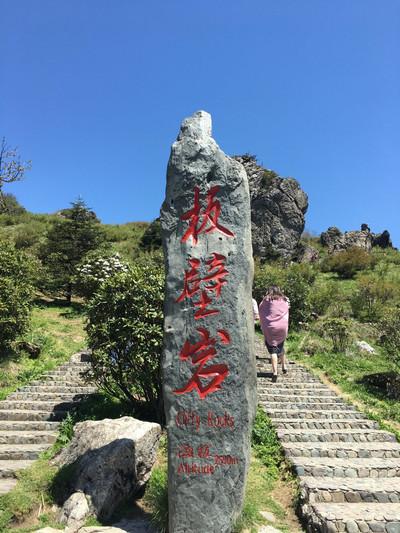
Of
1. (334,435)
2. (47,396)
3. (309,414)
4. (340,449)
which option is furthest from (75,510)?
(309,414)

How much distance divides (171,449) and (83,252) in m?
15.3

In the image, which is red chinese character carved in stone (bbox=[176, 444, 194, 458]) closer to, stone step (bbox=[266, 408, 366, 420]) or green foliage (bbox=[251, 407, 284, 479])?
green foliage (bbox=[251, 407, 284, 479])

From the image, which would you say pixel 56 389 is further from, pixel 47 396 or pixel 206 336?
pixel 206 336

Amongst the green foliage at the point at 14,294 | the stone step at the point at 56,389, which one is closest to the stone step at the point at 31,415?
the stone step at the point at 56,389

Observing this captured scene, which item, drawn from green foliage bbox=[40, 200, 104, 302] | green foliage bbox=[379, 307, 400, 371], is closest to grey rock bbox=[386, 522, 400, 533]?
green foliage bbox=[379, 307, 400, 371]

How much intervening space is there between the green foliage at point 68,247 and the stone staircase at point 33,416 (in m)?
7.79

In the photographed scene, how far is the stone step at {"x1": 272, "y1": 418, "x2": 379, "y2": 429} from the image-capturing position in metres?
7.02

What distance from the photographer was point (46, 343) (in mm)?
11609

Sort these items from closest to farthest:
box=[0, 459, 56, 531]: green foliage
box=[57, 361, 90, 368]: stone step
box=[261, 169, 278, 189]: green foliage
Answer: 1. box=[0, 459, 56, 531]: green foliage
2. box=[57, 361, 90, 368]: stone step
3. box=[261, 169, 278, 189]: green foliage

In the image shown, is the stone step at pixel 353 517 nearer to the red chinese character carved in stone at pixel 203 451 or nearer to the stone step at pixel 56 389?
the red chinese character carved in stone at pixel 203 451

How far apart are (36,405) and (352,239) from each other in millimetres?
32756

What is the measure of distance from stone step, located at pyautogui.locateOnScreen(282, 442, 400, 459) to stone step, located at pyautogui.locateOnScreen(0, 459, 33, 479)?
11.5 ft

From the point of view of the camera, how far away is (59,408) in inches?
297

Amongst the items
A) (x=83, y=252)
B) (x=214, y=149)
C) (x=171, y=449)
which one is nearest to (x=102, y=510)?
(x=171, y=449)
